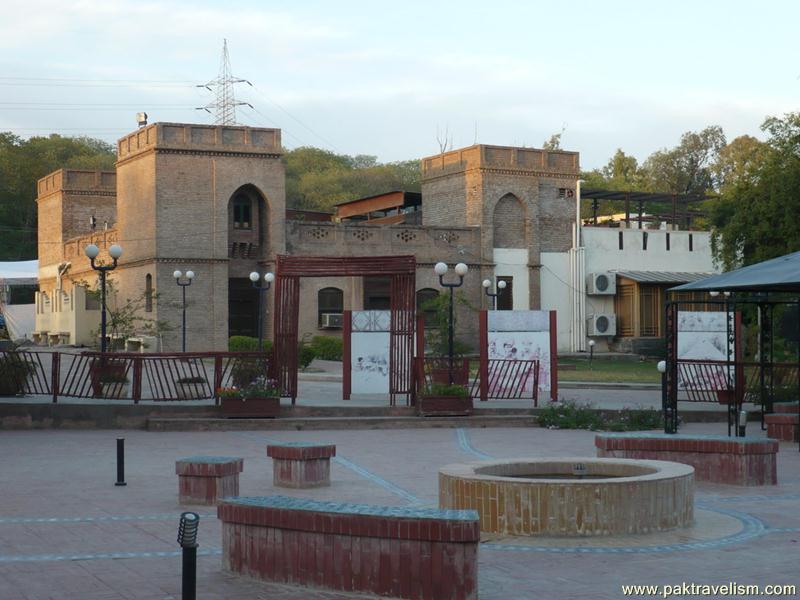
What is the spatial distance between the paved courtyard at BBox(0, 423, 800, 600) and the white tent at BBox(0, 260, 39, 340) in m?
42.6

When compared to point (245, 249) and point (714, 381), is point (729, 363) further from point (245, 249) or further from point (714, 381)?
point (245, 249)

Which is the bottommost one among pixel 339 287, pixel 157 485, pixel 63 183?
pixel 157 485

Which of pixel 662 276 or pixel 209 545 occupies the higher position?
pixel 662 276

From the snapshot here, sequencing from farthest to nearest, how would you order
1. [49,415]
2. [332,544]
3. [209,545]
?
[49,415], [209,545], [332,544]

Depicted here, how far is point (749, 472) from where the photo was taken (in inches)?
499

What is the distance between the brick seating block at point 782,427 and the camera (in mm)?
18031

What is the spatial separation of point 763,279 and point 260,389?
372 inches

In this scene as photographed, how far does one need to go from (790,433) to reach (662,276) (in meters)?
34.6

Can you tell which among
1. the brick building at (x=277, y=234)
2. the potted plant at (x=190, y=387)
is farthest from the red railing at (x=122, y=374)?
the brick building at (x=277, y=234)

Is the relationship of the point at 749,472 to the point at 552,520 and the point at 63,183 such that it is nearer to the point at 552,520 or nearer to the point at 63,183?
the point at 552,520

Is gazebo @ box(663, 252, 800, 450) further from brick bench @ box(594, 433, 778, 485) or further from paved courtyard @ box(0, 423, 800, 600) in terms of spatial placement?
brick bench @ box(594, 433, 778, 485)

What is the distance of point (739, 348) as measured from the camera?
23.9 meters

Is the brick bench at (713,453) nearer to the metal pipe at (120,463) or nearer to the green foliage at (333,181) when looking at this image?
the metal pipe at (120,463)

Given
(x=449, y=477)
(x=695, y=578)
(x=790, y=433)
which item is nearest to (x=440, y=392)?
(x=790, y=433)
